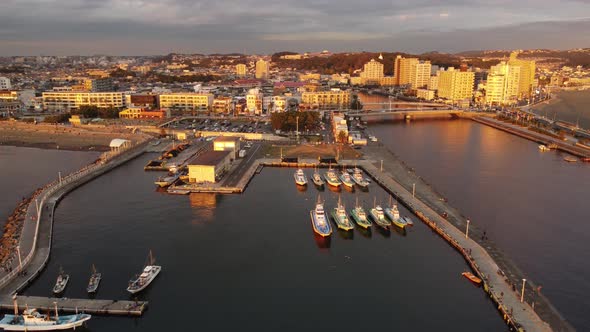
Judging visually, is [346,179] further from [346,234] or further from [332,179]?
[346,234]

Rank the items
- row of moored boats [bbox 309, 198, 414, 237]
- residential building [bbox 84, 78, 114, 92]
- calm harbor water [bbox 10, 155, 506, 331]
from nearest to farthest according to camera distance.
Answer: calm harbor water [bbox 10, 155, 506, 331] < row of moored boats [bbox 309, 198, 414, 237] < residential building [bbox 84, 78, 114, 92]

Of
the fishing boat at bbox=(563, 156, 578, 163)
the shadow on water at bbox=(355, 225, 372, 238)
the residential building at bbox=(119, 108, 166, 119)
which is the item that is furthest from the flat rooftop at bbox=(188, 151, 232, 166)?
the fishing boat at bbox=(563, 156, 578, 163)

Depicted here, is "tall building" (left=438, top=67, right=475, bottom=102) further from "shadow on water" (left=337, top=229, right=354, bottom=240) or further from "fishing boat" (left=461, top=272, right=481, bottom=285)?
"fishing boat" (left=461, top=272, right=481, bottom=285)

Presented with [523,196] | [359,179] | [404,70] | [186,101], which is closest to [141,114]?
[186,101]

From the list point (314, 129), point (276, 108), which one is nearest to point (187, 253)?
point (314, 129)

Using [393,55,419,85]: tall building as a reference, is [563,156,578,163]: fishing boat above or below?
below

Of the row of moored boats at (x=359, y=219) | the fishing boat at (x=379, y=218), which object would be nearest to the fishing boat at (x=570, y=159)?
the row of moored boats at (x=359, y=219)

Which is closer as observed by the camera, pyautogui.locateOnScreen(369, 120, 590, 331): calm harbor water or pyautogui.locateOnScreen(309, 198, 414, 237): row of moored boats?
pyautogui.locateOnScreen(369, 120, 590, 331): calm harbor water
